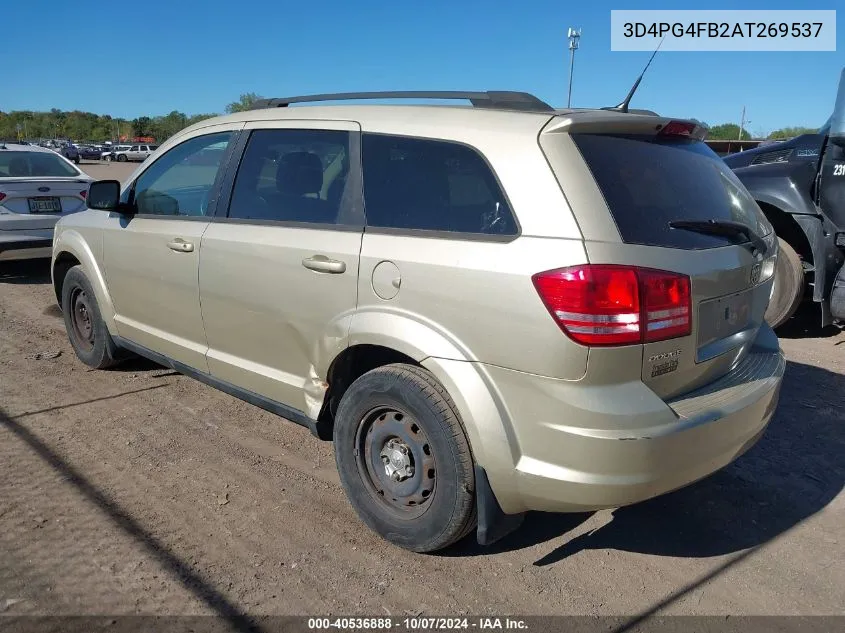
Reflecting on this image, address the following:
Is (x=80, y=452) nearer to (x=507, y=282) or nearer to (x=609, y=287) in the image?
(x=507, y=282)

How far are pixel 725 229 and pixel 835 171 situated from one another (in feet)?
12.3

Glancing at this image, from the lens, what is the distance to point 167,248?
13.4 feet

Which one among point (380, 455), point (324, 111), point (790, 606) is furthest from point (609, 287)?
point (324, 111)

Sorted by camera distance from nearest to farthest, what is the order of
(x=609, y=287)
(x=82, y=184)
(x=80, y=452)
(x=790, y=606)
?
(x=609, y=287), (x=790, y=606), (x=80, y=452), (x=82, y=184)

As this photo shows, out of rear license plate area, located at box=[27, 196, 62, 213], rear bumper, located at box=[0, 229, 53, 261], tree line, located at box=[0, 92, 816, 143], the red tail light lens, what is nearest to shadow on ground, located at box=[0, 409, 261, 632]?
the red tail light lens

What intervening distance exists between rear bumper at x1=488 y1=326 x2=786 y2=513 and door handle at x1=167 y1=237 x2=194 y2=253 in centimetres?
216

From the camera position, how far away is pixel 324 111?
352cm

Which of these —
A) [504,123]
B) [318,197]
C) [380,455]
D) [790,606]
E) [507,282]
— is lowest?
[790,606]

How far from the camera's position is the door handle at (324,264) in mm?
3074

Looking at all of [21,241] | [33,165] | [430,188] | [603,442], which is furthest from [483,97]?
[33,165]

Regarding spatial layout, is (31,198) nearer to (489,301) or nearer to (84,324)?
(84,324)

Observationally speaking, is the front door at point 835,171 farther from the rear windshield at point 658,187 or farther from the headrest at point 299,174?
the headrest at point 299,174

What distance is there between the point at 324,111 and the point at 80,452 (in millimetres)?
2378

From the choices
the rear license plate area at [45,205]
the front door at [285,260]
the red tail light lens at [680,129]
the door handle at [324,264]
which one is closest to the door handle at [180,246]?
the front door at [285,260]
